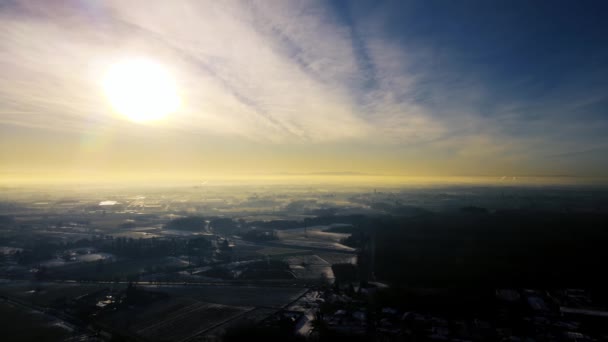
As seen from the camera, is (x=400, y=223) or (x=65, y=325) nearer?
(x=65, y=325)

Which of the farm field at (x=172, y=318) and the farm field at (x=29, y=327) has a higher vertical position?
the farm field at (x=172, y=318)

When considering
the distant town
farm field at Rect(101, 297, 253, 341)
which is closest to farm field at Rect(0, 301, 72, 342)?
the distant town

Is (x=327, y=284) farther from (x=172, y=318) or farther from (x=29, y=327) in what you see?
(x=29, y=327)

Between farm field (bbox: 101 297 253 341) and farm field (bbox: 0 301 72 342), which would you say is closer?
farm field (bbox: 0 301 72 342)

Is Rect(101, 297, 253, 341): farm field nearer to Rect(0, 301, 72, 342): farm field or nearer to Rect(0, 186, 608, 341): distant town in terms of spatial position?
Answer: Rect(0, 186, 608, 341): distant town

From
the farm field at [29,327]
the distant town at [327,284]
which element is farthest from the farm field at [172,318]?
the farm field at [29,327]

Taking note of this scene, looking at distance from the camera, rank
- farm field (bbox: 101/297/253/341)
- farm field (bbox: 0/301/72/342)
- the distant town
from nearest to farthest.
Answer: the distant town < farm field (bbox: 0/301/72/342) < farm field (bbox: 101/297/253/341)

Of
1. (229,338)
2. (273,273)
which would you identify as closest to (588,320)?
(229,338)

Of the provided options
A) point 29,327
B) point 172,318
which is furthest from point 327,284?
point 29,327

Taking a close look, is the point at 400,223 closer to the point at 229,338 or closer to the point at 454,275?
the point at 454,275

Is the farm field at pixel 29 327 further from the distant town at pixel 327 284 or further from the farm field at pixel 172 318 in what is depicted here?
Result: the farm field at pixel 172 318

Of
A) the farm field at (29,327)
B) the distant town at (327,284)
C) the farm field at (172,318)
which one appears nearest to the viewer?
the distant town at (327,284)
